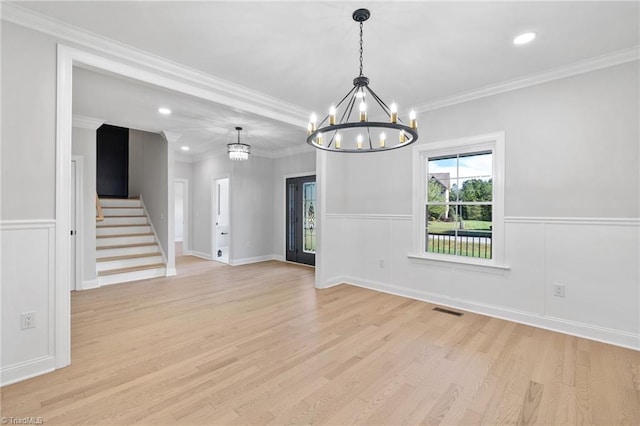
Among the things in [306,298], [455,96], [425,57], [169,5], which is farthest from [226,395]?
[455,96]

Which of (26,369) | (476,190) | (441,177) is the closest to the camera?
(26,369)

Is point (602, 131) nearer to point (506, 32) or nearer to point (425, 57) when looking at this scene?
point (506, 32)

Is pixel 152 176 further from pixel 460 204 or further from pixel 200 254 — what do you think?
pixel 460 204

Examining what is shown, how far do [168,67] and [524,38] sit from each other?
3335 millimetres

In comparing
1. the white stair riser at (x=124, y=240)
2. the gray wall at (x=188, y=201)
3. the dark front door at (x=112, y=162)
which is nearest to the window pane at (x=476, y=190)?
the white stair riser at (x=124, y=240)

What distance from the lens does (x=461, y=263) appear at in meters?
3.88

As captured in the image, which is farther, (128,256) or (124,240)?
(124,240)

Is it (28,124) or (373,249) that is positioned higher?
(28,124)

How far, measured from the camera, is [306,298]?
14.2 feet

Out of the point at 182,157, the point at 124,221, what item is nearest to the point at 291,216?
the point at 182,157

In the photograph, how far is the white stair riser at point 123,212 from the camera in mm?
6480

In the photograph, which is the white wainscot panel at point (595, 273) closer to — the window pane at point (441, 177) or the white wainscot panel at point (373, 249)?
the window pane at point (441, 177)

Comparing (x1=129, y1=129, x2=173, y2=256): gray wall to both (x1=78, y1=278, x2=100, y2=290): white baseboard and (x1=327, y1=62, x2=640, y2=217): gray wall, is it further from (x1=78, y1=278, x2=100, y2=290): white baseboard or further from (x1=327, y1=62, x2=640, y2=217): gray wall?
(x1=327, y1=62, x2=640, y2=217): gray wall

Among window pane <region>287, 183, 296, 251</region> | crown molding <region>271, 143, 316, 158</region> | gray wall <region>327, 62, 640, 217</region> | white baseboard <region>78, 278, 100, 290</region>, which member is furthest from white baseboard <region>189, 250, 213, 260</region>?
gray wall <region>327, 62, 640, 217</region>
